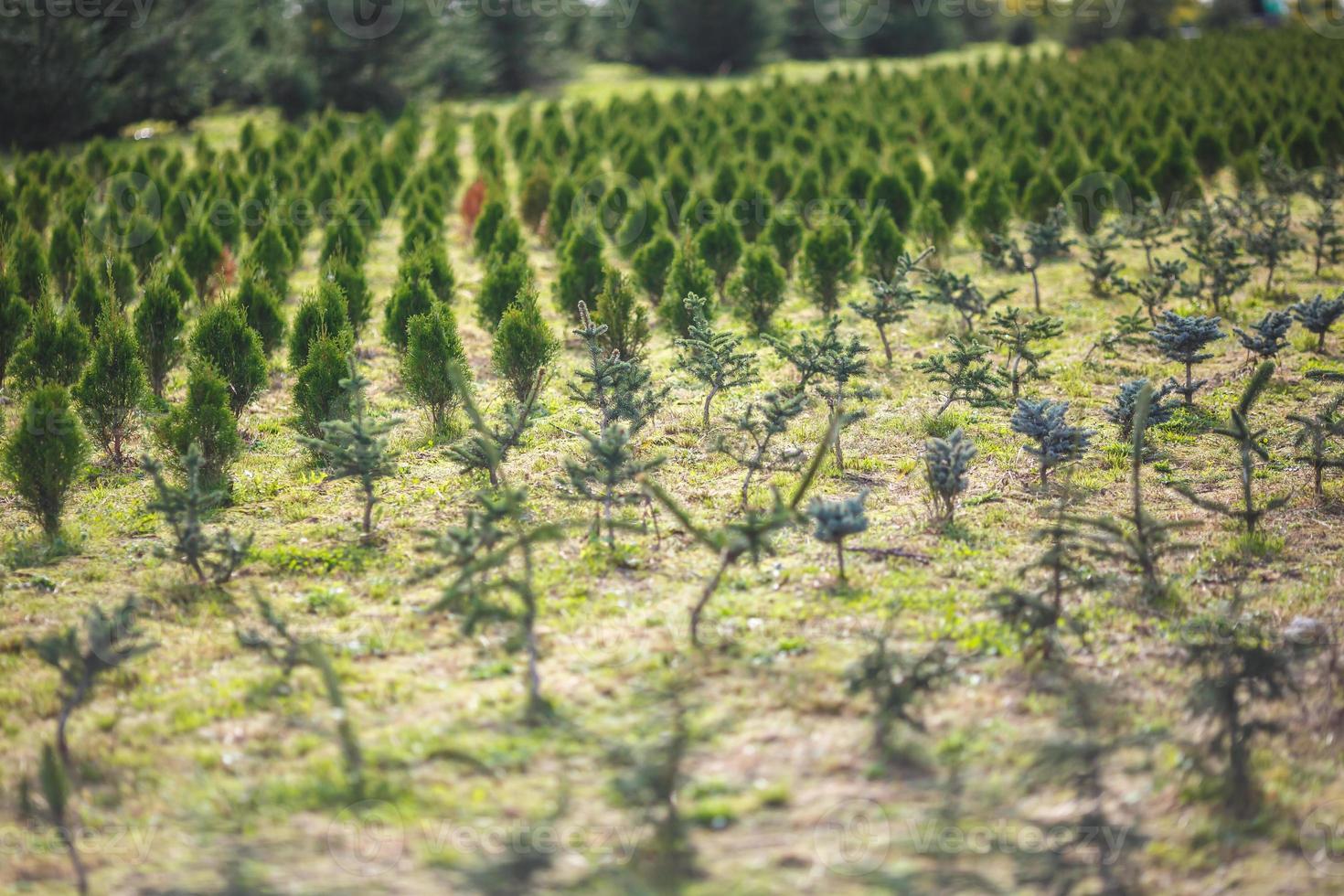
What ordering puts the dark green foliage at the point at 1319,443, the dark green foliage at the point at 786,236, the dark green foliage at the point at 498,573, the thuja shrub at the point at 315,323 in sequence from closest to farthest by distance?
the dark green foliage at the point at 498,573 → the dark green foliage at the point at 1319,443 → the thuja shrub at the point at 315,323 → the dark green foliage at the point at 786,236

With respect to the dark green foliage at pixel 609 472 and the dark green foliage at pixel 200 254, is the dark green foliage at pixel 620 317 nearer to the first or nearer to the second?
the dark green foliage at pixel 609 472

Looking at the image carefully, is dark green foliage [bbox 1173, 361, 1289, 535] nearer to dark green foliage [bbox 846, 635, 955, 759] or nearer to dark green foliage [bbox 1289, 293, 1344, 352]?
dark green foliage [bbox 846, 635, 955, 759]

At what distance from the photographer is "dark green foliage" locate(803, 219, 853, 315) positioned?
34.3 ft

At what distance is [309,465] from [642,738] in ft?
12.7

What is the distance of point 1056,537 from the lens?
502 centimetres

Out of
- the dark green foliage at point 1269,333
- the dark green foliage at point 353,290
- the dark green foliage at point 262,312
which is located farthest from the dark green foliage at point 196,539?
the dark green foliage at point 1269,333

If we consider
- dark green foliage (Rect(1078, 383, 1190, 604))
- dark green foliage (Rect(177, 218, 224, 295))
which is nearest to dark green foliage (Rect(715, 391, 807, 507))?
dark green foliage (Rect(1078, 383, 1190, 604))

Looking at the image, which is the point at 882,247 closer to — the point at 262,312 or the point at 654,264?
the point at 654,264

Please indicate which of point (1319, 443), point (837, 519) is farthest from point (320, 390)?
point (1319, 443)

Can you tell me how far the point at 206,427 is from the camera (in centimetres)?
671

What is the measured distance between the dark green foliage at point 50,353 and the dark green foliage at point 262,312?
1.23 meters

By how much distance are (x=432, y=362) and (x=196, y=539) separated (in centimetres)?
257

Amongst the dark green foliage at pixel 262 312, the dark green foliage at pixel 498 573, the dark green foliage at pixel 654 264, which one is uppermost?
the dark green foliage at pixel 654 264

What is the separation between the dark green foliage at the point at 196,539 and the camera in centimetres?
550
